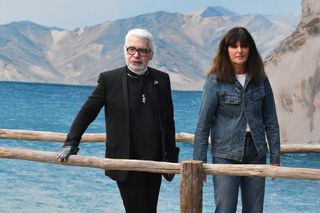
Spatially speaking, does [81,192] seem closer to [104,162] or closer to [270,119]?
[104,162]

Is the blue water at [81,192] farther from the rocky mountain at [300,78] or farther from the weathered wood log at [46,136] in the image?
the rocky mountain at [300,78]

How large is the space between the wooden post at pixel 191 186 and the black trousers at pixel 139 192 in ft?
0.93

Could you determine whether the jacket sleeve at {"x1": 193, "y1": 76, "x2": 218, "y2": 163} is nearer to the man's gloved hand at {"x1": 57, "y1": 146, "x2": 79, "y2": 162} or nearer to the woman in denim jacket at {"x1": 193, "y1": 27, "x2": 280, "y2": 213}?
the woman in denim jacket at {"x1": 193, "y1": 27, "x2": 280, "y2": 213}

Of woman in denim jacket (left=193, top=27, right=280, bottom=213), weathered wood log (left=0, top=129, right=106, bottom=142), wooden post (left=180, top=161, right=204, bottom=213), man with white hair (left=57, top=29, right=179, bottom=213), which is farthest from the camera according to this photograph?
weathered wood log (left=0, top=129, right=106, bottom=142)

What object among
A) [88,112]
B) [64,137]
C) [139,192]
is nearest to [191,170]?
[139,192]

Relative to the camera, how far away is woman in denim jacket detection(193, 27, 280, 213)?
4.70 metres

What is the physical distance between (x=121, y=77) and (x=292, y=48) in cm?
2639

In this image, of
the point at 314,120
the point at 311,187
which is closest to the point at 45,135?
the point at 311,187

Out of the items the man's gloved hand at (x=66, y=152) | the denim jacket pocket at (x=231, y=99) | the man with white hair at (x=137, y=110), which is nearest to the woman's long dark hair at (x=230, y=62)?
the denim jacket pocket at (x=231, y=99)

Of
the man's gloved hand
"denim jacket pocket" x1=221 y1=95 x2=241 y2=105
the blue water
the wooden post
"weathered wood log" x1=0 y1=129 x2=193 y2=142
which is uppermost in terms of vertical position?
"denim jacket pocket" x1=221 y1=95 x2=241 y2=105

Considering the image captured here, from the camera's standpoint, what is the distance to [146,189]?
15.5 ft

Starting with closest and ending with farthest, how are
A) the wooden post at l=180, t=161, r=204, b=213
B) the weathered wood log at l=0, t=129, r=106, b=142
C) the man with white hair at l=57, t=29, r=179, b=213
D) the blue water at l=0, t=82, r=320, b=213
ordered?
the man with white hair at l=57, t=29, r=179, b=213 → the wooden post at l=180, t=161, r=204, b=213 → the weathered wood log at l=0, t=129, r=106, b=142 → the blue water at l=0, t=82, r=320, b=213

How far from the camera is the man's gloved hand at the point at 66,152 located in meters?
4.97

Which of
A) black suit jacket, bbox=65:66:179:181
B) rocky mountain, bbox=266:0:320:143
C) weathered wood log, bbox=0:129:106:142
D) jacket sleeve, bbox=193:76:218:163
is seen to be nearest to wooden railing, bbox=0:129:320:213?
black suit jacket, bbox=65:66:179:181
